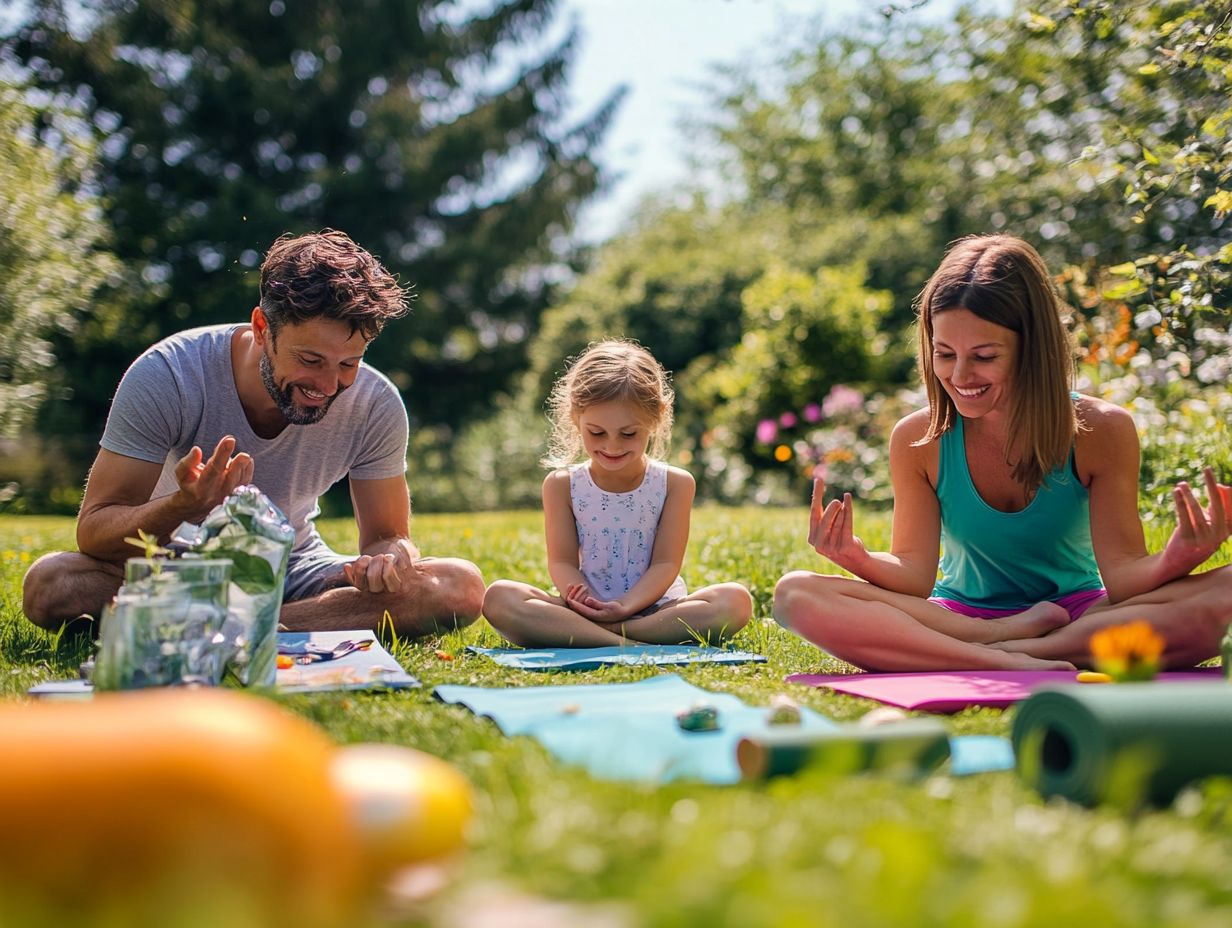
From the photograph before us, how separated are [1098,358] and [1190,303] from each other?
3904mm

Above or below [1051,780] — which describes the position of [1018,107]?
above

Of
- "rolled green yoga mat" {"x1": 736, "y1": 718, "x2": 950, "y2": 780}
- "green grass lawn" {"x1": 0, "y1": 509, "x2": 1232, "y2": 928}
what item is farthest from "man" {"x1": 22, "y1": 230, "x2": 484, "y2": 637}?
"rolled green yoga mat" {"x1": 736, "y1": 718, "x2": 950, "y2": 780}

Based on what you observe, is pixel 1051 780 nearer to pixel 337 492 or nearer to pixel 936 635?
pixel 936 635

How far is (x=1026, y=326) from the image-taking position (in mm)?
3684

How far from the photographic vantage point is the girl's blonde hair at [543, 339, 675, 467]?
4426mm

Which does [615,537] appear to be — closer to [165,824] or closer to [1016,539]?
[1016,539]

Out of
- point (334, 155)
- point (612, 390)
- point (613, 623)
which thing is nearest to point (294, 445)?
point (612, 390)

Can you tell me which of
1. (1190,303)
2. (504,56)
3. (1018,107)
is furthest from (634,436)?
(504,56)

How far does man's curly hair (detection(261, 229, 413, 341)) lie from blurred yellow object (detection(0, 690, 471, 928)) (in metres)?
2.61

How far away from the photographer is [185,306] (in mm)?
18109

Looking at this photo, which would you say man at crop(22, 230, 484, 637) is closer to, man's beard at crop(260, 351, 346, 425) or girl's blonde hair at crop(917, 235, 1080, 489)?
man's beard at crop(260, 351, 346, 425)

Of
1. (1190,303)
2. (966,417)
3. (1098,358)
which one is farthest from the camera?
(1098,358)

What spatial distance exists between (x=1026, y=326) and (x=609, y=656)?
1.76 m

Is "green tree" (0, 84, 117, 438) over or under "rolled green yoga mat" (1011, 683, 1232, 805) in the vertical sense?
over
